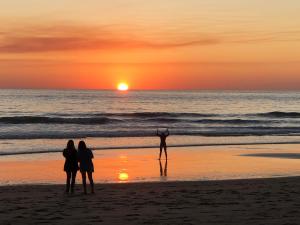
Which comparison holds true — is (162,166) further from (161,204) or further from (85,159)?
(161,204)

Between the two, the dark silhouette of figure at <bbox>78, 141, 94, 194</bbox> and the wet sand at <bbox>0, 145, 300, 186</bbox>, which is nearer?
the dark silhouette of figure at <bbox>78, 141, 94, 194</bbox>

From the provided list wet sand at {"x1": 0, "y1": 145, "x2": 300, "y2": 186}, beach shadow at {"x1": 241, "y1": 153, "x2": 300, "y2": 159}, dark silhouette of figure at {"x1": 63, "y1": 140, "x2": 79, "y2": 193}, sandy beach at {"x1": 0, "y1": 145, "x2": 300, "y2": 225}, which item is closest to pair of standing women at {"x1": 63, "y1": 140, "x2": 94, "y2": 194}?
dark silhouette of figure at {"x1": 63, "y1": 140, "x2": 79, "y2": 193}

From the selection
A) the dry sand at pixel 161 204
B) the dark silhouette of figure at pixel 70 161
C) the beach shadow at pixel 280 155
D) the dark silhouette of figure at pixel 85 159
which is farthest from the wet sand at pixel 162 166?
the dark silhouette of figure at pixel 85 159

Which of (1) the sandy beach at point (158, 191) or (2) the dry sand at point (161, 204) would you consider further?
(1) the sandy beach at point (158, 191)

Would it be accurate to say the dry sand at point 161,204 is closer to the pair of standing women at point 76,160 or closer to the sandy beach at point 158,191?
the sandy beach at point 158,191

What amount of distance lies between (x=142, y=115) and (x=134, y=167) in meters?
48.8

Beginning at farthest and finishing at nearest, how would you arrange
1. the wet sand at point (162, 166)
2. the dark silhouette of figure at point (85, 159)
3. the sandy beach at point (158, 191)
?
the wet sand at point (162, 166), the dark silhouette of figure at point (85, 159), the sandy beach at point (158, 191)

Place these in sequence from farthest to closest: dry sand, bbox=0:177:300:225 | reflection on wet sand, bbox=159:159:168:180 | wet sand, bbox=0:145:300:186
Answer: reflection on wet sand, bbox=159:159:168:180, wet sand, bbox=0:145:300:186, dry sand, bbox=0:177:300:225

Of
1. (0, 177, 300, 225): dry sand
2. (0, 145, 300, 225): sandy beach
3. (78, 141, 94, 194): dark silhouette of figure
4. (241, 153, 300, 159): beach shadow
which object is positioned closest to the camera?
(0, 177, 300, 225): dry sand

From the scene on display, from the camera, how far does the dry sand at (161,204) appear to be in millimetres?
10594

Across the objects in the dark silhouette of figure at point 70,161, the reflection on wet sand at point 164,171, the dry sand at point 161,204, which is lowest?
the dry sand at point 161,204

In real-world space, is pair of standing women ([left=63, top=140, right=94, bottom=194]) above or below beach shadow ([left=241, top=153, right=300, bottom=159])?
above

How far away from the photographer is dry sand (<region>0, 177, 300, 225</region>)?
10594mm

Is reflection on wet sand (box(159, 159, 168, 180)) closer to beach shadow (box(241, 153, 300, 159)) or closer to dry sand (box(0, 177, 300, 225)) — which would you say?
dry sand (box(0, 177, 300, 225))
